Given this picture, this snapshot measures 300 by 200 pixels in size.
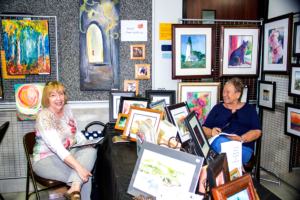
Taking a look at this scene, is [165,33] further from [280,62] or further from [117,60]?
[280,62]

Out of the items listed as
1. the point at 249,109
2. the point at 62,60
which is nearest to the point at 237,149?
the point at 249,109

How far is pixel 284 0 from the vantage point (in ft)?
8.64

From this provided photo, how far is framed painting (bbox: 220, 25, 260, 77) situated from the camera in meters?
2.49

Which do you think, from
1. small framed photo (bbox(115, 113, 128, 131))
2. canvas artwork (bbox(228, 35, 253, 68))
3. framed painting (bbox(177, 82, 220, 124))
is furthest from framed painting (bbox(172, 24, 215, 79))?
small framed photo (bbox(115, 113, 128, 131))

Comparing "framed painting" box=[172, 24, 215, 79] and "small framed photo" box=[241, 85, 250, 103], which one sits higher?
"framed painting" box=[172, 24, 215, 79]

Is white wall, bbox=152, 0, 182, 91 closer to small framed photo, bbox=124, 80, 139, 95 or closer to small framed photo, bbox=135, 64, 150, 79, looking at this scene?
small framed photo, bbox=135, 64, 150, 79

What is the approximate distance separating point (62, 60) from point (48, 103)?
2.25 ft

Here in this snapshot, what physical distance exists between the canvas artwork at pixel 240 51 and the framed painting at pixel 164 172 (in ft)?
6.17

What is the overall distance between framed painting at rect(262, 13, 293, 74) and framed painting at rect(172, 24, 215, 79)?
58 cm

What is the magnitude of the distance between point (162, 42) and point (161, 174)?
1.83 metres

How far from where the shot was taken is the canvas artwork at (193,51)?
7.97 ft

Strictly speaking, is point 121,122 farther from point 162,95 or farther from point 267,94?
point 267,94

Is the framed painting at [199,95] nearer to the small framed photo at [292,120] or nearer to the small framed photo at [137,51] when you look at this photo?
the small framed photo at [137,51]

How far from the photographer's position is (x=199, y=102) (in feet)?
8.22
